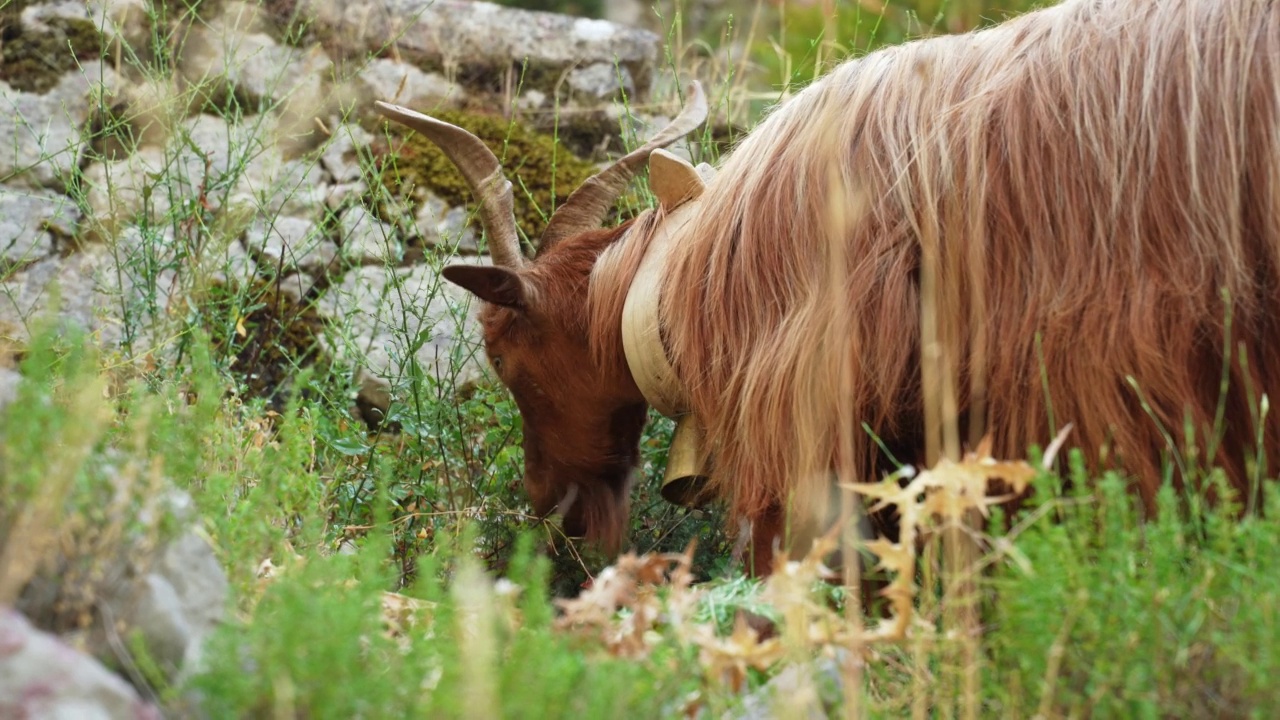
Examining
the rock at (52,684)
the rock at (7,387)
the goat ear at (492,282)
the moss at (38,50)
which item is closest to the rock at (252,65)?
the moss at (38,50)

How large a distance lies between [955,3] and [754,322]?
24.4 ft

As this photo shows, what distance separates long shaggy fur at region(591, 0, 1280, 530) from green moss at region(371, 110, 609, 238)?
227 cm

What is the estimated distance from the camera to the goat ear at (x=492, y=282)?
3.27m

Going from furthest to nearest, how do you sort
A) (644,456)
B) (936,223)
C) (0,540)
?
(644,456)
(936,223)
(0,540)

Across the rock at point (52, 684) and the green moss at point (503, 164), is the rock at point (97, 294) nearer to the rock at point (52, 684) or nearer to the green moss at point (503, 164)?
the green moss at point (503, 164)

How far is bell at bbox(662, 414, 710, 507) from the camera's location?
3.33 m

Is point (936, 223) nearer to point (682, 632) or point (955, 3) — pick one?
point (682, 632)

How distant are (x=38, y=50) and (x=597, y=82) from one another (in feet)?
7.63

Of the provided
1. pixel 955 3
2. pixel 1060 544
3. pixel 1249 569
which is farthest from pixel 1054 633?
pixel 955 3

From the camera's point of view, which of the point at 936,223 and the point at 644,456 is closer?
the point at 936,223

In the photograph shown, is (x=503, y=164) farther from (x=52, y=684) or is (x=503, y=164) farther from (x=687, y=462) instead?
(x=52, y=684)

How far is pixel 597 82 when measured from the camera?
19.4 feet

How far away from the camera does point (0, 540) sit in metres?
1.81

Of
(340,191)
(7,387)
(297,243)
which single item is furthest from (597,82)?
(7,387)
